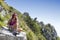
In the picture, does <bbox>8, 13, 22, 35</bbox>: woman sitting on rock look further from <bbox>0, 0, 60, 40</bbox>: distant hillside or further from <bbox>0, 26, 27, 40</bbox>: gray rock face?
<bbox>0, 0, 60, 40</bbox>: distant hillside

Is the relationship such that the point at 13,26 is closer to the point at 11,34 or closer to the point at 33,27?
the point at 11,34

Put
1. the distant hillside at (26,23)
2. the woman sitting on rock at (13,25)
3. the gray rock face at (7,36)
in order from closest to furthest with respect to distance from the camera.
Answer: the gray rock face at (7,36)
the woman sitting on rock at (13,25)
the distant hillside at (26,23)

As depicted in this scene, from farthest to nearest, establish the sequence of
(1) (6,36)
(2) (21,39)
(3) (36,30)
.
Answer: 1. (3) (36,30)
2. (2) (21,39)
3. (1) (6,36)

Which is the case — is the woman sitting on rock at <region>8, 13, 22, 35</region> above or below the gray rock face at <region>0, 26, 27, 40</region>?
above

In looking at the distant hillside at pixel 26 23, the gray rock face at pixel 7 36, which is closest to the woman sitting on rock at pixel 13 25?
the gray rock face at pixel 7 36

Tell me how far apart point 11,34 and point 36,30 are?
6288cm

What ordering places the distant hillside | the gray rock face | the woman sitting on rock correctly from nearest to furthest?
the gray rock face < the woman sitting on rock < the distant hillside

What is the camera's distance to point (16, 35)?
2411cm

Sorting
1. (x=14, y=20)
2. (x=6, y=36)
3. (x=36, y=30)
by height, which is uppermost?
(x=36, y=30)

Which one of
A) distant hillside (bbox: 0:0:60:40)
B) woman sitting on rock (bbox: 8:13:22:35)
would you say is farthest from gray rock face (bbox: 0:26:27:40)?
distant hillside (bbox: 0:0:60:40)

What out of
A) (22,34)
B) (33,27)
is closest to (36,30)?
(33,27)

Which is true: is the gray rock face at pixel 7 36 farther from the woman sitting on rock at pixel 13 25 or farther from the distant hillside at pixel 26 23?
the distant hillside at pixel 26 23

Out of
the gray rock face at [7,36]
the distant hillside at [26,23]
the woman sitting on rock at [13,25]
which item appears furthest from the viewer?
the distant hillside at [26,23]

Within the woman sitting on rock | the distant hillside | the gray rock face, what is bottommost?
the gray rock face
